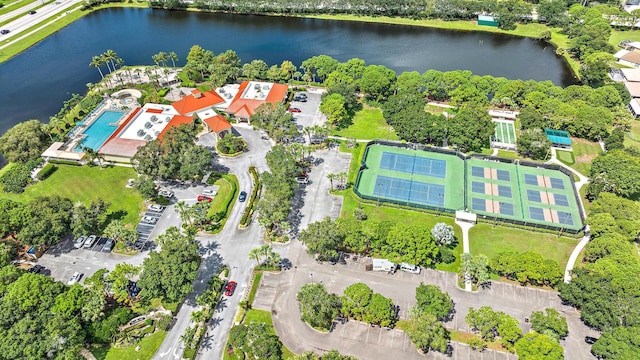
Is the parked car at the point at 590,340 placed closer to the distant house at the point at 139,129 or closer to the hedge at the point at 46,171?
the distant house at the point at 139,129

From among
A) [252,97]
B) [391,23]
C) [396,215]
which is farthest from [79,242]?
[391,23]

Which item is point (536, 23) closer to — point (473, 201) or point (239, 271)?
point (473, 201)

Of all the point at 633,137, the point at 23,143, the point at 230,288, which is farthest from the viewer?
the point at 633,137

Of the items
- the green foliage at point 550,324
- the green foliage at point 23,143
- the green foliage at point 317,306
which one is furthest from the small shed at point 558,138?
the green foliage at point 23,143

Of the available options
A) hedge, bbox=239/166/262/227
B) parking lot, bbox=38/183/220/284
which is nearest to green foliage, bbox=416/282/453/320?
hedge, bbox=239/166/262/227

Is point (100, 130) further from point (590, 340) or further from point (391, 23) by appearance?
point (391, 23)

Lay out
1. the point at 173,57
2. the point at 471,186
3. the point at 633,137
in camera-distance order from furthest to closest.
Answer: the point at 173,57 < the point at 633,137 < the point at 471,186

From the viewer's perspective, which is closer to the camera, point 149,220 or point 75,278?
point 75,278
